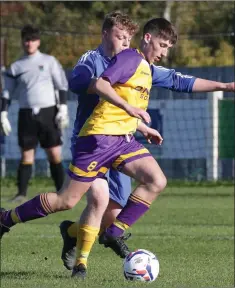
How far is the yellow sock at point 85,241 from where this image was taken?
7082 millimetres

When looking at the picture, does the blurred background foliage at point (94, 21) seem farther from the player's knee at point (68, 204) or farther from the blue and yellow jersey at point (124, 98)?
the player's knee at point (68, 204)

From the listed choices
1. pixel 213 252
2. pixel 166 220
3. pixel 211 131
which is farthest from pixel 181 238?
pixel 211 131

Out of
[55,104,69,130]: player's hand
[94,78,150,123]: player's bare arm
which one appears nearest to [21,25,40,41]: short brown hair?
[55,104,69,130]: player's hand

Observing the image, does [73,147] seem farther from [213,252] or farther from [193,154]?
[193,154]

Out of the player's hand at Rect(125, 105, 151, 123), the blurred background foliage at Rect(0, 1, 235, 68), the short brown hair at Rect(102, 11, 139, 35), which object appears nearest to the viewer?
the player's hand at Rect(125, 105, 151, 123)

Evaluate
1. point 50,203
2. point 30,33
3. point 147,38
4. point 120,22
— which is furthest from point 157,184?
point 30,33

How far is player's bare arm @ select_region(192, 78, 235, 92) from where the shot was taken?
7.20 metres

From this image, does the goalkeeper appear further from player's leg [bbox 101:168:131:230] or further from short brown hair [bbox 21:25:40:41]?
player's leg [bbox 101:168:131:230]

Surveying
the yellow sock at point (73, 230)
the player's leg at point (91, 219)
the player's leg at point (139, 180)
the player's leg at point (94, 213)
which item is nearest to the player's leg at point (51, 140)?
the player's leg at point (94, 213)

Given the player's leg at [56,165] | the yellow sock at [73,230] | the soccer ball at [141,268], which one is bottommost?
the player's leg at [56,165]

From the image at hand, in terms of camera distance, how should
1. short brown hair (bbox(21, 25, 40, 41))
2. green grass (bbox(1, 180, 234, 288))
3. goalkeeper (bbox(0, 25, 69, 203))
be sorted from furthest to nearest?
goalkeeper (bbox(0, 25, 69, 203))
short brown hair (bbox(21, 25, 40, 41))
green grass (bbox(1, 180, 234, 288))

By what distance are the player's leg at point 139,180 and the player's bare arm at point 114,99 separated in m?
0.51

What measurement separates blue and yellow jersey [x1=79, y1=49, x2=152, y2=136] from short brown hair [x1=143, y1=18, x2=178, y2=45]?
0.82ft

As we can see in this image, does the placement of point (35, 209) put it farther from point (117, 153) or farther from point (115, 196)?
point (115, 196)
